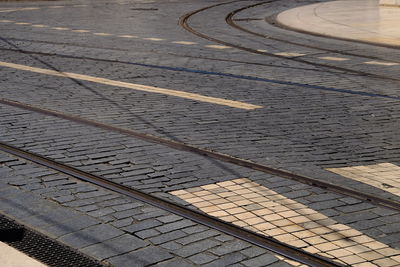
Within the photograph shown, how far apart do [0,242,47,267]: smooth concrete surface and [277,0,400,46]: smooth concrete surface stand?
12.8 m

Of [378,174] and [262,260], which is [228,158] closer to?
[378,174]

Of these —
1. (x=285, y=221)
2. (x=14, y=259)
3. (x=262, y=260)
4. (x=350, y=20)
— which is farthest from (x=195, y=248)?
(x=350, y=20)

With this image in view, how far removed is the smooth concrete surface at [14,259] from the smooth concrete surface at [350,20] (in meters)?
12.8

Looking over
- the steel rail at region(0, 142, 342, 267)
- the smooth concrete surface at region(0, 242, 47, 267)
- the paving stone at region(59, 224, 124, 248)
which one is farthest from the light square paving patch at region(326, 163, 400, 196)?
the smooth concrete surface at region(0, 242, 47, 267)

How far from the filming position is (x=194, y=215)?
6.38 m

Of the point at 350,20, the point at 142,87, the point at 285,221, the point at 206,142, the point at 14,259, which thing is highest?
the point at 14,259

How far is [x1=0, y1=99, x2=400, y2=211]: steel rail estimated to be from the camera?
6.86m

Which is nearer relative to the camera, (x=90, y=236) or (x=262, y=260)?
(x=262, y=260)

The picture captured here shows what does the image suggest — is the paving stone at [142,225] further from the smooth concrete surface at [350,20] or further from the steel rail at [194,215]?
the smooth concrete surface at [350,20]

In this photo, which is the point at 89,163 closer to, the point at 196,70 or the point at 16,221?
the point at 16,221

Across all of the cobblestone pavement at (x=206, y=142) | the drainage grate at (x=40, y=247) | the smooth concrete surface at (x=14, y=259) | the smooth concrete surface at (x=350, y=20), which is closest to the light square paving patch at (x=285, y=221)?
the cobblestone pavement at (x=206, y=142)

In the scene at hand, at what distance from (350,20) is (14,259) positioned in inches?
709

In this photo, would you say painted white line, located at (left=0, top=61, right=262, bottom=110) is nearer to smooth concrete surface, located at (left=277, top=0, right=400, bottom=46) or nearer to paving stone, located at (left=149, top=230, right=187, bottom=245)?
paving stone, located at (left=149, top=230, right=187, bottom=245)

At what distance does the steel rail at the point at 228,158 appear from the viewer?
22.5 ft
